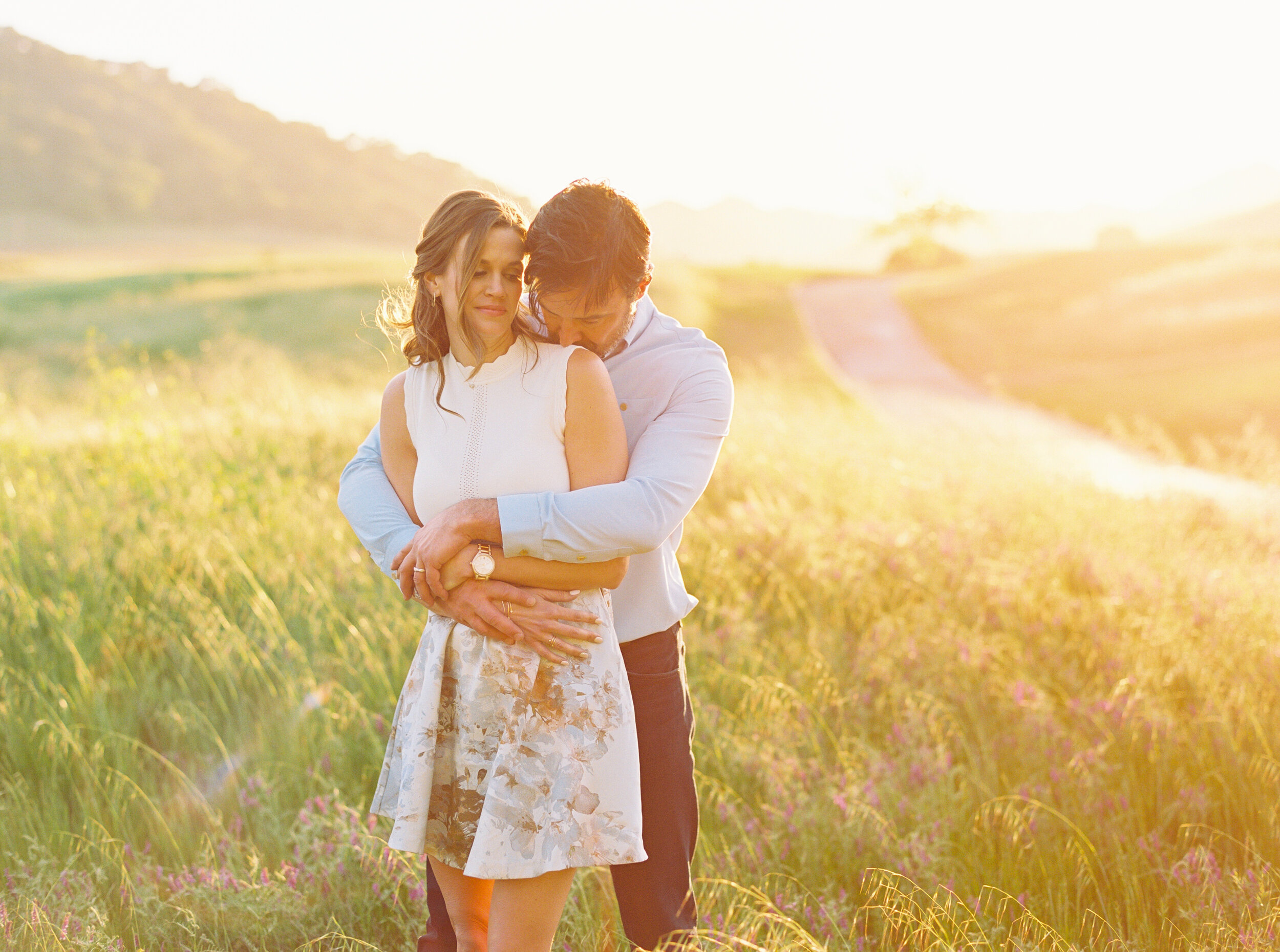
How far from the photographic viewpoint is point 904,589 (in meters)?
4.54

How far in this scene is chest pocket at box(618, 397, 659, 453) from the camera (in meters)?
2.21

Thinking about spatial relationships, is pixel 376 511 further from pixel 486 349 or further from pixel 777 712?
pixel 777 712

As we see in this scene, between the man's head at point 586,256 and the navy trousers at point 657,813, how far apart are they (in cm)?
84

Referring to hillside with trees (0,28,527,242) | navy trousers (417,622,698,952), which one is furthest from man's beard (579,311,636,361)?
hillside with trees (0,28,527,242)

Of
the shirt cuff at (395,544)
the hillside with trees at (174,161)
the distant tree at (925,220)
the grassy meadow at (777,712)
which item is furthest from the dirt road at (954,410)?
the hillside with trees at (174,161)

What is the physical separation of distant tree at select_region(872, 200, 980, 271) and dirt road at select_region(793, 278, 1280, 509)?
1497 centimetres

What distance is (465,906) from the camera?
210 cm

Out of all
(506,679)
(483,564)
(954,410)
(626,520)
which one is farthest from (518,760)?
(954,410)

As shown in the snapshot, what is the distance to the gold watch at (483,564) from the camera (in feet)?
6.45

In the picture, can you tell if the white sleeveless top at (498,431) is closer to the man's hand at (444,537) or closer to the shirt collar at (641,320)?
the man's hand at (444,537)

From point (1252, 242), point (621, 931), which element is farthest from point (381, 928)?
point (1252, 242)

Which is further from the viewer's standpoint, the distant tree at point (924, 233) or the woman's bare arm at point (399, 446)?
the distant tree at point (924, 233)

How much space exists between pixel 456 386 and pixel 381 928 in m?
1.73

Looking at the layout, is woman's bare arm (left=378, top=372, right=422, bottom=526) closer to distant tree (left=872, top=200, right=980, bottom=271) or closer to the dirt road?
the dirt road
